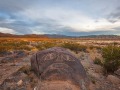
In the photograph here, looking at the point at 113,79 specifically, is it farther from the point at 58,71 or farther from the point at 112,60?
the point at 58,71

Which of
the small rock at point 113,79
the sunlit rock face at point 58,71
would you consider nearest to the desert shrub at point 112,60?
the small rock at point 113,79

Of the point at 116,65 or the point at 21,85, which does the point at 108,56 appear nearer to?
the point at 116,65

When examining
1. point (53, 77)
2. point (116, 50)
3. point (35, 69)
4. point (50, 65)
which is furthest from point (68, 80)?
point (116, 50)

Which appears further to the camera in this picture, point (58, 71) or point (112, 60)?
point (112, 60)

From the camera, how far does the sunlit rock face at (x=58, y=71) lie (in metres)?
7.66

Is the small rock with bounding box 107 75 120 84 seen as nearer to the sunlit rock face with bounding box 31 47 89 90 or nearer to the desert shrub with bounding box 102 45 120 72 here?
the desert shrub with bounding box 102 45 120 72

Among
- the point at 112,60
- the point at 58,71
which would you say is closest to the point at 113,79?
the point at 112,60

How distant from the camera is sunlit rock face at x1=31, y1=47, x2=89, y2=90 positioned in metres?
7.66

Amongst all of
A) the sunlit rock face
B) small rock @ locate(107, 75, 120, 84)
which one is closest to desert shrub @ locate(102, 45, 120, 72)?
small rock @ locate(107, 75, 120, 84)

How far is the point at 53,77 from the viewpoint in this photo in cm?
796

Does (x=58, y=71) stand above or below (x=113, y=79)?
above

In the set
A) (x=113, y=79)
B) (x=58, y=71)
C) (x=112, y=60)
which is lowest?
(x=113, y=79)

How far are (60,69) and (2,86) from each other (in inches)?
118

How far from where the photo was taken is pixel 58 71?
8.16 metres
